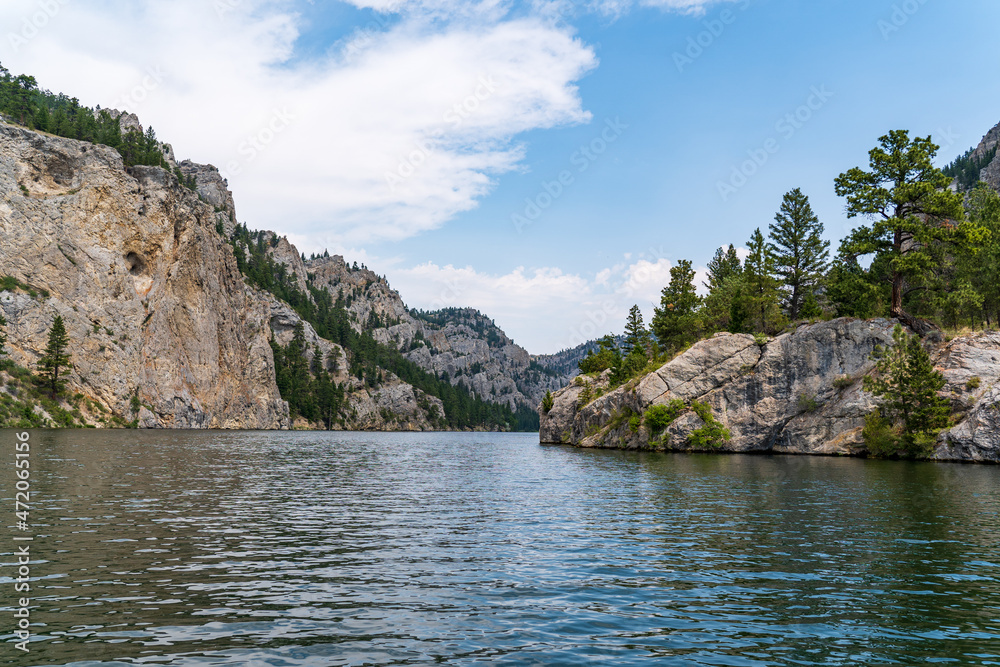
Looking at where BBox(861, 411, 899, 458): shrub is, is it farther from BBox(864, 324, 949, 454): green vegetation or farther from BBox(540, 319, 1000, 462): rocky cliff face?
BBox(540, 319, 1000, 462): rocky cliff face

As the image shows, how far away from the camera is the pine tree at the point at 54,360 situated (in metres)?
107

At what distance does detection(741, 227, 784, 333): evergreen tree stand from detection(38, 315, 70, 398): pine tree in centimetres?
11814

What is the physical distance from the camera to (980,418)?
56875 mm

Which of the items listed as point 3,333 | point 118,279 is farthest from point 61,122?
point 3,333

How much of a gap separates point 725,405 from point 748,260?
25.0 meters

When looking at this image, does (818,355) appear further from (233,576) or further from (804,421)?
(233,576)

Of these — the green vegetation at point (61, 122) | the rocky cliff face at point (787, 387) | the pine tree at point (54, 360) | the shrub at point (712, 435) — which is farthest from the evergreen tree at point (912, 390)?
the green vegetation at point (61, 122)

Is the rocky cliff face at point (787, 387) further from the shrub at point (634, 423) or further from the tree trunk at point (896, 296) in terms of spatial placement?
the tree trunk at point (896, 296)

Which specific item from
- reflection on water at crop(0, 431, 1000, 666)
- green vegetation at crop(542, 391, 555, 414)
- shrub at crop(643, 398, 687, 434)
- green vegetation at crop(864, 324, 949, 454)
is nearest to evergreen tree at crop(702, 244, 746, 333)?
shrub at crop(643, 398, 687, 434)

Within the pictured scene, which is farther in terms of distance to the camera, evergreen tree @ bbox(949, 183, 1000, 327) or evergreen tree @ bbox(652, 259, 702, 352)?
evergreen tree @ bbox(652, 259, 702, 352)

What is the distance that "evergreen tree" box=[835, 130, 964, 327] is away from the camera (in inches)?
2751

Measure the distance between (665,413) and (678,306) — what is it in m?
31.3

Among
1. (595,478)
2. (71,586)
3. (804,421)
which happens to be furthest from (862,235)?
(71,586)

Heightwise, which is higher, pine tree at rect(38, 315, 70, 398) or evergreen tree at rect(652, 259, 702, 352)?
evergreen tree at rect(652, 259, 702, 352)
